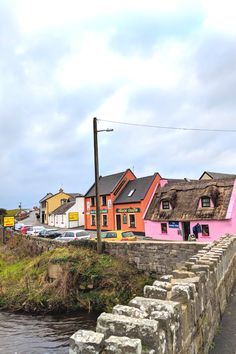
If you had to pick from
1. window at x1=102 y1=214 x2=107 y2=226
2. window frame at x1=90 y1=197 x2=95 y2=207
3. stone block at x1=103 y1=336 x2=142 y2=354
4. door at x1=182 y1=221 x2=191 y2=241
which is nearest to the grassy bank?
door at x1=182 y1=221 x2=191 y2=241

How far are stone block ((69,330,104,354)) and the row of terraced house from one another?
83.7ft

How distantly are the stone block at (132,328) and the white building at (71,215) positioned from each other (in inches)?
2001

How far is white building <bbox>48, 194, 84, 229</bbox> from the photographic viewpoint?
5381cm

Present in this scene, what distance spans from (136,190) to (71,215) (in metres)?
18.2

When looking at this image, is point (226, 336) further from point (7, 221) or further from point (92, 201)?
point (92, 201)

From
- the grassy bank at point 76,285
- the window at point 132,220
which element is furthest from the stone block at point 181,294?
the window at point 132,220

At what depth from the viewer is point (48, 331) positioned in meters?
13.0

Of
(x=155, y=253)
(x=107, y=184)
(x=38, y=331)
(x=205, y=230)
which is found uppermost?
(x=107, y=184)

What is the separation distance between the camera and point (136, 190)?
38.6m

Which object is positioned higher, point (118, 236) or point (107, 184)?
point (107, 184)

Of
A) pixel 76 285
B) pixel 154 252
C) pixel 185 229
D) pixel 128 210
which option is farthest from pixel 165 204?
pixel 76 285

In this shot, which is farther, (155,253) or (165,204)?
(165,204)

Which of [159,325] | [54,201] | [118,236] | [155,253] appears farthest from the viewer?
[54,201]

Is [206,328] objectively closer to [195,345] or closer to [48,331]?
[195,345]
